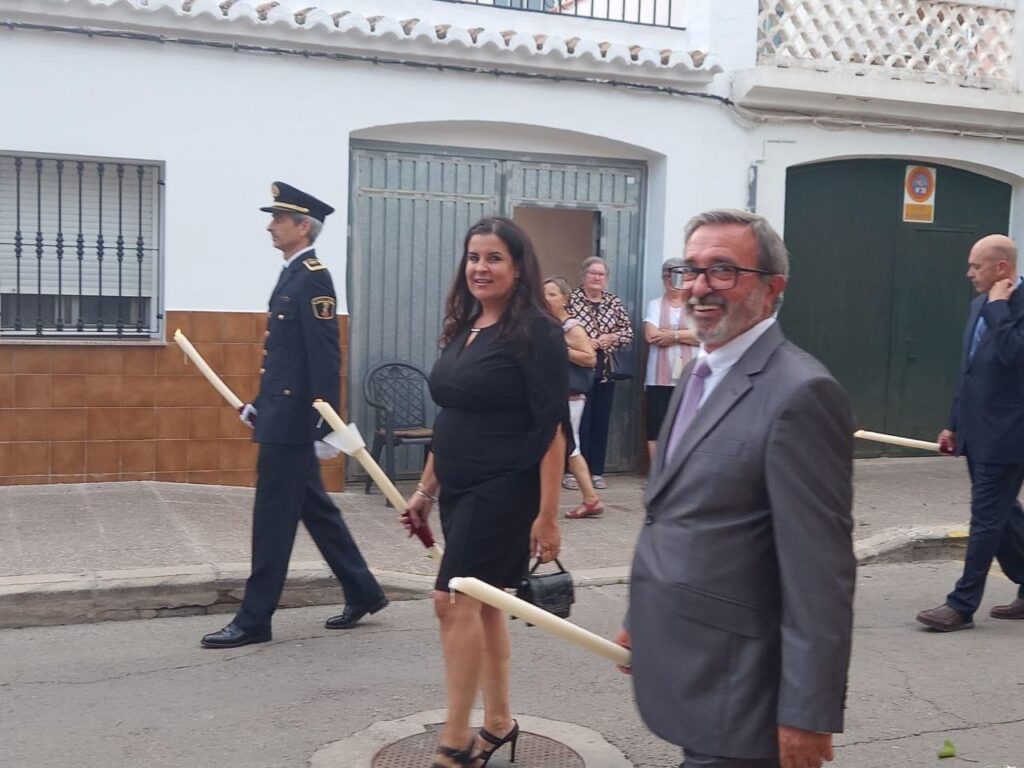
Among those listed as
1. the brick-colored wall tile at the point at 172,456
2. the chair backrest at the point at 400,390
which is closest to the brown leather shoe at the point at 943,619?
the chair backrest at the point at 400,390

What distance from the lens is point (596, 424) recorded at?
10.0 m

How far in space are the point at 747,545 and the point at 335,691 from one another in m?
2.94

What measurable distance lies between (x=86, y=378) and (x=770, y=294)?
22.6 feet

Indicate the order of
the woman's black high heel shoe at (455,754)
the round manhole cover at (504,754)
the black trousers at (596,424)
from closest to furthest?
the woman's black high heel shoe at (455,754)
the round manhole cover at (504,754)
the black trousers at (596,424)

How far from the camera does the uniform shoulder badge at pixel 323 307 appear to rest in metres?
5.66

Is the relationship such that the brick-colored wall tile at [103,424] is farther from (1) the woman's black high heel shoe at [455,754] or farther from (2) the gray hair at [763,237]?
(2) the gray hair at [763,237]

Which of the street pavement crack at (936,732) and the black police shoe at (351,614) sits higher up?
the black police shoe at (351,614)

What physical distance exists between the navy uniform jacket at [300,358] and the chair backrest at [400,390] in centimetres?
389

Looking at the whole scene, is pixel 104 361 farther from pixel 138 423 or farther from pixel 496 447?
pixel 496 447

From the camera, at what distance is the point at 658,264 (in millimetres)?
10516

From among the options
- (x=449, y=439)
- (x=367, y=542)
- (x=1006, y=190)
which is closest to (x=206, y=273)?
(x=367, y=542)

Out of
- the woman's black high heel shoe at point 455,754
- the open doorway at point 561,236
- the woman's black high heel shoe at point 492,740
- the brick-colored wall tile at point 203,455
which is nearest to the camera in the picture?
the woman's black high heel shoe at point 455,754

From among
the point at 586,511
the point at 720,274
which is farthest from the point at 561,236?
the point at 720,274

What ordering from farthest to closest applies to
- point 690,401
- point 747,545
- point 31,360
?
point 31,360
point 690,401
point 747,545
